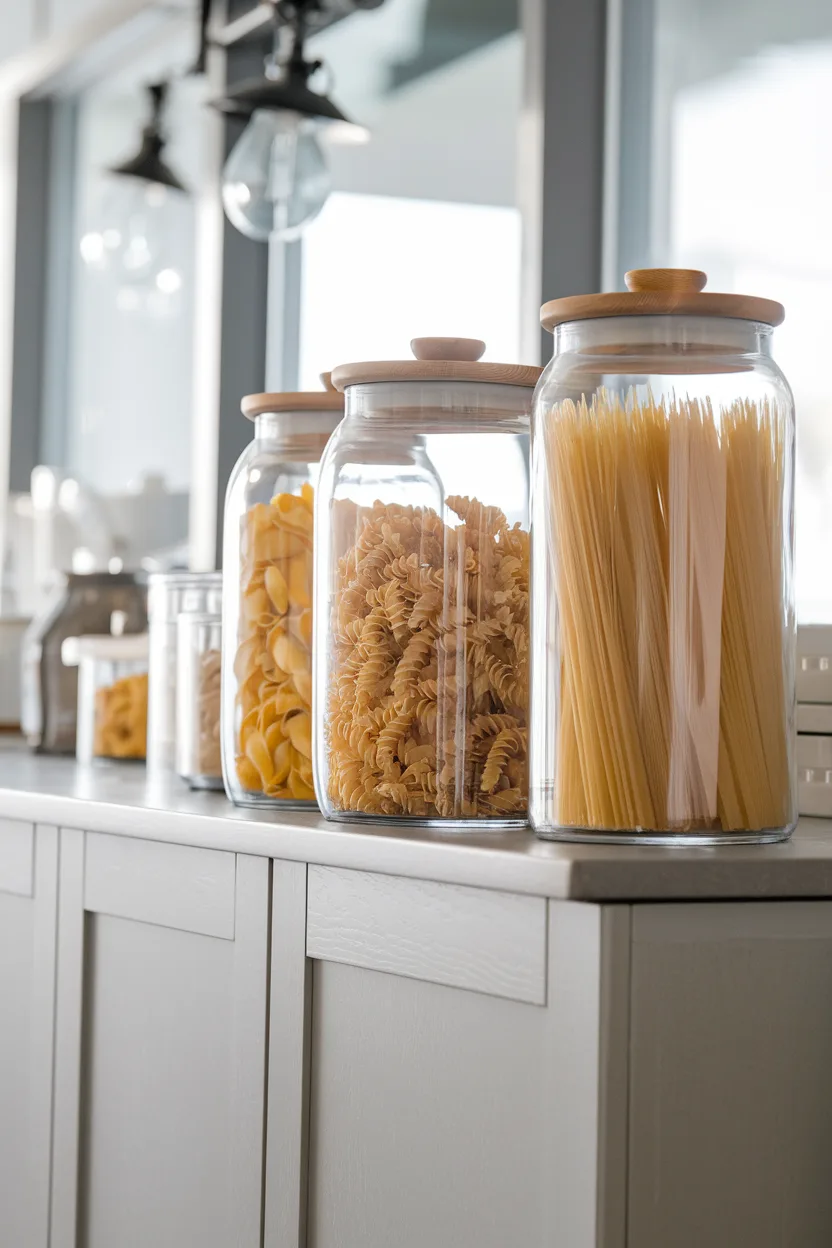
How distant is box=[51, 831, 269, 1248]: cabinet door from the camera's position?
2.86 feet

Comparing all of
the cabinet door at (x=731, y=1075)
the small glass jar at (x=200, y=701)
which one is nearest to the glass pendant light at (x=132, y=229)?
the small glass jar at (x=200, y=701)

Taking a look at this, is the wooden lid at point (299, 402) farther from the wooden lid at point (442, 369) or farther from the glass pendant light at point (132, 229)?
the glass pendant light at point (132, 229)

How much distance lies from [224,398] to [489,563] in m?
1.47

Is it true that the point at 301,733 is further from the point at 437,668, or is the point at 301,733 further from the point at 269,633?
the point at 437,668

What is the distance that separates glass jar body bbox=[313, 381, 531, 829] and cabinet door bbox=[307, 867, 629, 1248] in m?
0.07

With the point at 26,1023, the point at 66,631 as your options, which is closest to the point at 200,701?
the point at 26,1023

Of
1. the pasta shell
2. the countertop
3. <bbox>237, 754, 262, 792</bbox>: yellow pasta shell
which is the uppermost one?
the pasta shell

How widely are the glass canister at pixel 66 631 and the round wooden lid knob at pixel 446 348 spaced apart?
0.95 metres

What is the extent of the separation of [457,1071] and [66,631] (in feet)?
3.68

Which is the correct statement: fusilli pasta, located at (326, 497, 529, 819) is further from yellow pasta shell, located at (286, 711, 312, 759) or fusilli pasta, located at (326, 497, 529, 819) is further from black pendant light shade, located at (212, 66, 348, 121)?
black pendant light shade, located at (212, 66, 348, 121)

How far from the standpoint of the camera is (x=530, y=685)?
2.59 ft

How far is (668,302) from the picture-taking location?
2.48ft

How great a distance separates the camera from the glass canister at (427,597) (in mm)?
821

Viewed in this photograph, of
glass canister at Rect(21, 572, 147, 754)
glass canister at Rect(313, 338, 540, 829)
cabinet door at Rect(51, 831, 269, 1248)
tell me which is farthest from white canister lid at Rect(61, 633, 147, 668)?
glass canister at Rect(313, 338, 540, 829)
